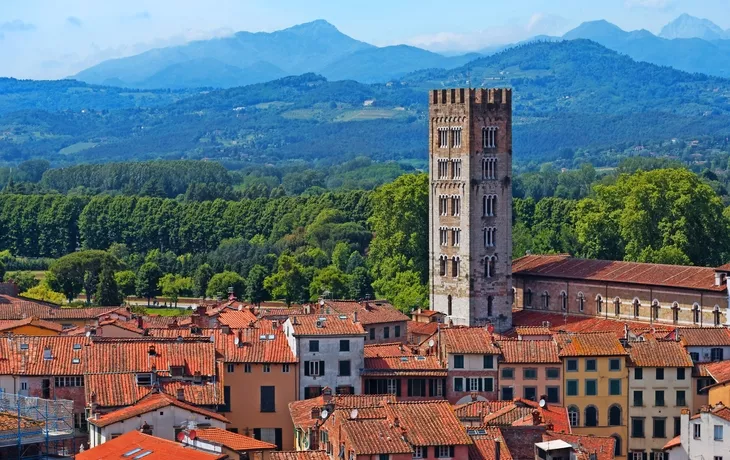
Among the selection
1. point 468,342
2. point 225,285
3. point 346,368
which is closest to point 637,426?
point 468,342

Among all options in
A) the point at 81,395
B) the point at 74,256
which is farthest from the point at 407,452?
the point at 74,256

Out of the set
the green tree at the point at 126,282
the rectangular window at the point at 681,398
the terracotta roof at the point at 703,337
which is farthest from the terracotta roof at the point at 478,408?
the green tree at the point at 126,282

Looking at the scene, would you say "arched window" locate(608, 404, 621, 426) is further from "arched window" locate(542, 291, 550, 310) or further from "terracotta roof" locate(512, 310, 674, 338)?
"arched window" locate(542, 291, 550, 310)

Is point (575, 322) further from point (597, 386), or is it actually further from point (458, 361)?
point (458, 361)

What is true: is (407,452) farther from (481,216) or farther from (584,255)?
(584,255)

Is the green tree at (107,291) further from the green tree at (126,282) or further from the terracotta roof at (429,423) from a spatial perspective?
the terracotta roof at (429,423)

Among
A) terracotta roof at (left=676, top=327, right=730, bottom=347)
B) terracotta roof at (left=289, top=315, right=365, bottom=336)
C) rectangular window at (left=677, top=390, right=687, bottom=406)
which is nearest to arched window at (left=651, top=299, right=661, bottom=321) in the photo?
terracotta roof at (left=676, top=327, right=730, bottom=347)
